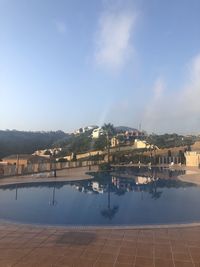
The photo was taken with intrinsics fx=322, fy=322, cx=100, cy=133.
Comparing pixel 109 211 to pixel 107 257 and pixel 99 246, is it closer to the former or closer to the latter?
pixel 99 246

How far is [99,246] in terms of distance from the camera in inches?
264

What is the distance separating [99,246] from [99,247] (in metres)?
0.07

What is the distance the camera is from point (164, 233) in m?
7.70

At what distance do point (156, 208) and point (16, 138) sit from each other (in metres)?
72.6

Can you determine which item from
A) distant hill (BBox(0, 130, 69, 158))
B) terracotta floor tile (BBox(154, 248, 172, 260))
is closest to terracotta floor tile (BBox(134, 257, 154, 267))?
terracotta floor tile (BBox(154, 248, 172, 260))

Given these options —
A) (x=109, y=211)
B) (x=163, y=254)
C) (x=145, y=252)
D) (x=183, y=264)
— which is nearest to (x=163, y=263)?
(x=183, y=264)


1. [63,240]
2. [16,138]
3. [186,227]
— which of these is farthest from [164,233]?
[16,138]

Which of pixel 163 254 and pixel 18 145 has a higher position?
pixel 18 145

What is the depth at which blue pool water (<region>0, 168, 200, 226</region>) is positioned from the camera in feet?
33.0

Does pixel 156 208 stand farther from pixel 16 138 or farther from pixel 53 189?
pixel 16 138

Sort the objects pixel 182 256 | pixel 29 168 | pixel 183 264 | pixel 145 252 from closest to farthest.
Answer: pixel 183 264 → pixel 182 256 → pixel 145 252 → pixel 29 168

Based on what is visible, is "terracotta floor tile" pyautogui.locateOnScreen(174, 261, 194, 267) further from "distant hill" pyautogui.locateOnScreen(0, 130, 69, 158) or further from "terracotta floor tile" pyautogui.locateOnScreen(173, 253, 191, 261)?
"distant hill" pyautogui.locateOnScreen(0, 130, 69, 158)

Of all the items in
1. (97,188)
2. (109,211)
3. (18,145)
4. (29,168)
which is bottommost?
(109,211)

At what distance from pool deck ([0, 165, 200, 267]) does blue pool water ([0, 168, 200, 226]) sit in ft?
4.72
